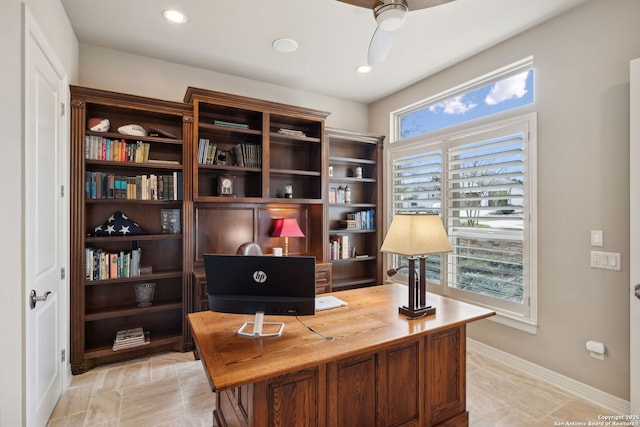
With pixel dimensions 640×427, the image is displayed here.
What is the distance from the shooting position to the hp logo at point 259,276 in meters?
1.63

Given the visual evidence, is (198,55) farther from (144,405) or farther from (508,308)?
(508,308)

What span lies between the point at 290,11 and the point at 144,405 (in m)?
3.24

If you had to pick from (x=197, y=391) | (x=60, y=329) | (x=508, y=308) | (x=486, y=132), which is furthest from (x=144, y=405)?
(x=486, y=132)

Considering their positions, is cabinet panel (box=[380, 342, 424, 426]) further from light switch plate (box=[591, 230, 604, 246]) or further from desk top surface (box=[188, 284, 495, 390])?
light switch plate (box=[591, 230, 604, 246])

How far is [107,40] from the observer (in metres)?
2.94

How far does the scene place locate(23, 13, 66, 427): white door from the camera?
1.72m

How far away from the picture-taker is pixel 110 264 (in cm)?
289

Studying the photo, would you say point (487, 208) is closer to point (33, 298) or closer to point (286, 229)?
point (286, 229)

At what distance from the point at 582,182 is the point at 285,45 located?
111 inches

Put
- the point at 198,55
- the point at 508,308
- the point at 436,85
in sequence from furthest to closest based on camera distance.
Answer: the point at 436,85 → the point at 198,55 → the point at 508,308

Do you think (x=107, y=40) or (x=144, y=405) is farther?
(x=107, y=40)

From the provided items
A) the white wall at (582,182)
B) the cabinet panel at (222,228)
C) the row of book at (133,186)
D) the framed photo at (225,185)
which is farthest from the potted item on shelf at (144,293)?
the white wall at (582,182)

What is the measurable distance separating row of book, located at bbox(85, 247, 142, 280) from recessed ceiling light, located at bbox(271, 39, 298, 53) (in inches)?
95.0

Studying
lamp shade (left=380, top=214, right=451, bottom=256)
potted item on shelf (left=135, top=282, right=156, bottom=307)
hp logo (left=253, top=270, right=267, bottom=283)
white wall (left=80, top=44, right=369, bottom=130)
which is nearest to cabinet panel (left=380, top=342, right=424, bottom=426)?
lamp shade (left=380, top=214, right=451, bottom=256)
